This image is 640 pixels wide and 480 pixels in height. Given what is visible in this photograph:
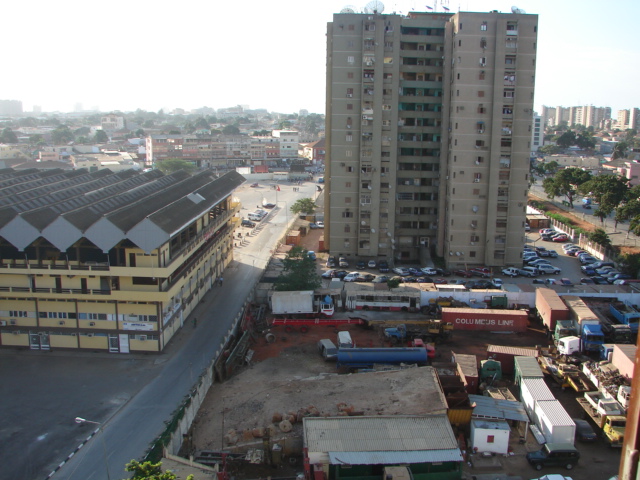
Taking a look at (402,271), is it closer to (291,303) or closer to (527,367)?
(291,303)

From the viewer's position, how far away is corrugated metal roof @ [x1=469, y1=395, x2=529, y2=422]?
1789 cm

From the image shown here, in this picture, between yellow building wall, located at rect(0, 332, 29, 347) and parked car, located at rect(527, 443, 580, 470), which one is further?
yellow building wall, located at rect(0, 332, 29, 347)

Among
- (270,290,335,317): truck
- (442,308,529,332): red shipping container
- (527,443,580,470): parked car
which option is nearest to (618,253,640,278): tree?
(442,308,529,332): red shipping container

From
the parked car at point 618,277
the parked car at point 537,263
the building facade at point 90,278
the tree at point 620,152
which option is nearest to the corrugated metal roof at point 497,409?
the building facade at point 90,278

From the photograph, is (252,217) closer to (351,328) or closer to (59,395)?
(351,328)

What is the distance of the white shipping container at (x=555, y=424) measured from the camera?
17.0 metres

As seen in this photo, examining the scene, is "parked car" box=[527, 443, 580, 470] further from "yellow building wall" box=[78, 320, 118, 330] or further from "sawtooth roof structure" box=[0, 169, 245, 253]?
"yellow building wall" box=[78, 320, 118, 330]

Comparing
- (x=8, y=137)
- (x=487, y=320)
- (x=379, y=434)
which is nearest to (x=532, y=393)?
(x=379, y=434)

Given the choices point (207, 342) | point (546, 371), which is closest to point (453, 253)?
point (546, 371)

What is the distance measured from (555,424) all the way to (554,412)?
683 millimetres

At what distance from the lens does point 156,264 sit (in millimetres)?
22891

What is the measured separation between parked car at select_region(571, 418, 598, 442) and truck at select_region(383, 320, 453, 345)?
26.7 ft

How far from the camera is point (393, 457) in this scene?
613 inches

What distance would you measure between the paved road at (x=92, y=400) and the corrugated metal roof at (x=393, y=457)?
5921mm
